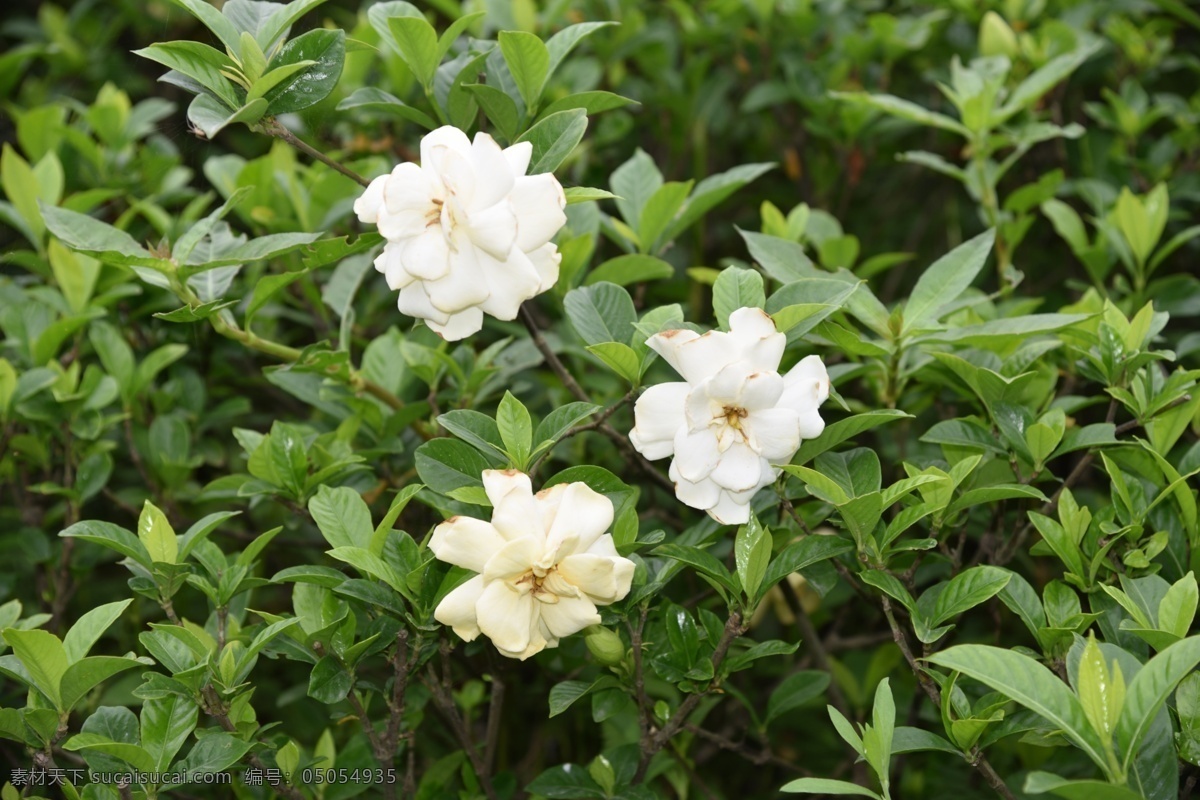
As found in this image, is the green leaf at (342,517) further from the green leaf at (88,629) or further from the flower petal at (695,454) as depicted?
the flower petal at (695,454)

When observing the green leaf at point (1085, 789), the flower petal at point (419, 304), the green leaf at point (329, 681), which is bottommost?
the green leaf at point (329, 681)

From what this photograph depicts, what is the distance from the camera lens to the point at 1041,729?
40.1 inches

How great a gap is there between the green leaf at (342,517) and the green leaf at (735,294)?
451 mm

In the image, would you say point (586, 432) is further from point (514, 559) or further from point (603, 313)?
point (514, 559)

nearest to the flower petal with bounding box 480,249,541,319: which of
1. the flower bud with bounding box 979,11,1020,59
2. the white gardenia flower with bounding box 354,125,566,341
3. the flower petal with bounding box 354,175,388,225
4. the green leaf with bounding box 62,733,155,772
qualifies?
the white gardenia flower with bounding box 354,125,566,341

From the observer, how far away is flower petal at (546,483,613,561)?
101 centimetres

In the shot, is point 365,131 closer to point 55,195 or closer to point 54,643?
point 55,195

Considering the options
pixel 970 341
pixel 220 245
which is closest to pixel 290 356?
pixel 220 245

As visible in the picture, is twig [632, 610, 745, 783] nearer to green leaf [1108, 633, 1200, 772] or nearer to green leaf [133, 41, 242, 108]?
green leaf [1108, 633, 1200, 772]

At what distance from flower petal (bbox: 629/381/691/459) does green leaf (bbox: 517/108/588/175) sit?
280 millimetres

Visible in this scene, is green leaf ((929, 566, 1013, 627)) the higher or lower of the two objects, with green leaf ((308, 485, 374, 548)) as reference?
higher

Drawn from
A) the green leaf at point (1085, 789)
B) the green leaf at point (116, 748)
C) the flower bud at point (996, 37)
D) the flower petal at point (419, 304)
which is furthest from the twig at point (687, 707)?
the flower bud at point (996, 37)

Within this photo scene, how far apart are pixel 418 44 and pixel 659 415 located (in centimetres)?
54

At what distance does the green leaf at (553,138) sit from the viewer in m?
1.13
